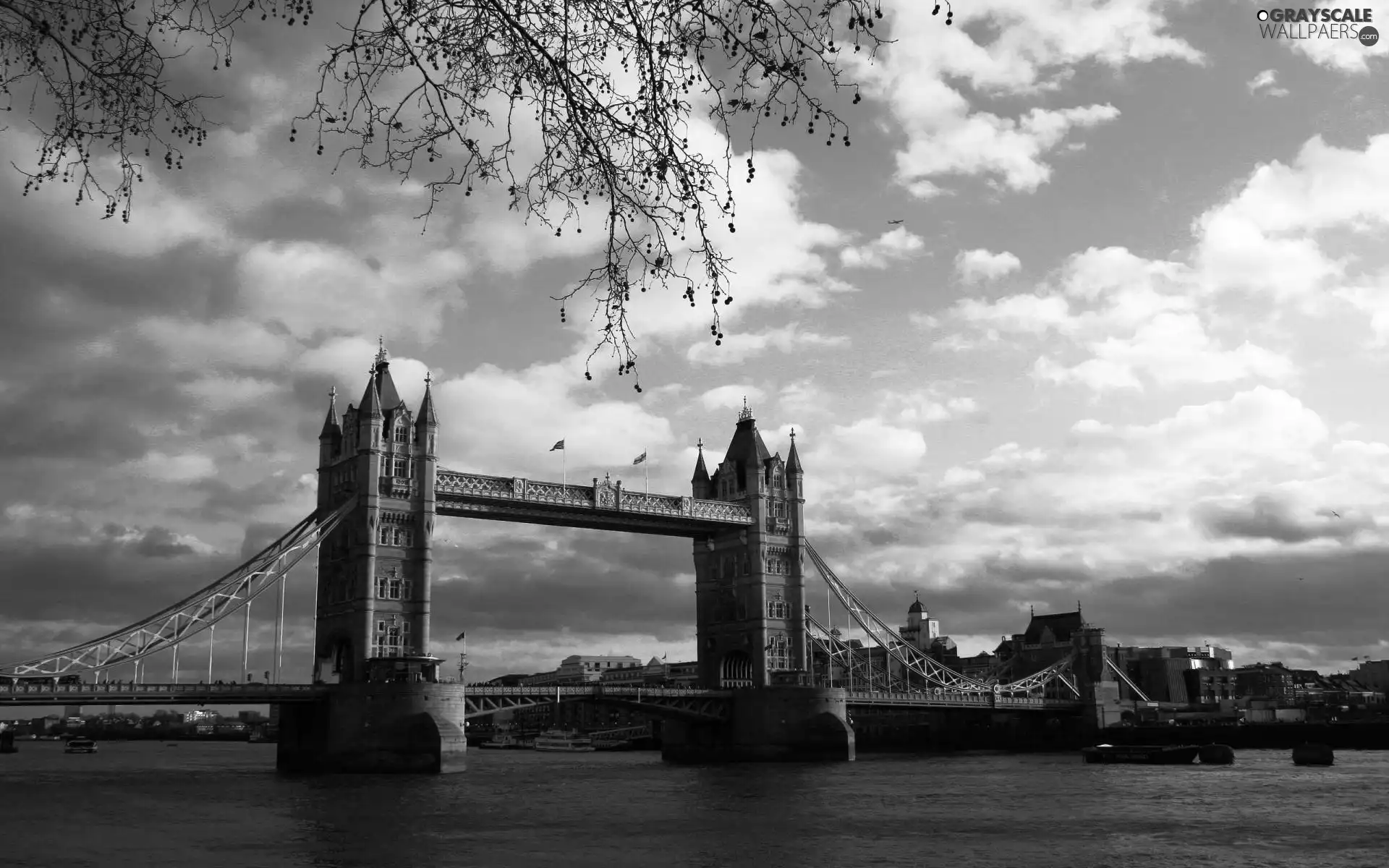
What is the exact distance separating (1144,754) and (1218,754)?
182 inches

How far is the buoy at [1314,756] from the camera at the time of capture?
78.7 meters

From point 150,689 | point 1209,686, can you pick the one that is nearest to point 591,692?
point 150,689

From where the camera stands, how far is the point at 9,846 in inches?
1465

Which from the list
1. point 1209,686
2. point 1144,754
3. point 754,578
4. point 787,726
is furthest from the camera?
point 1209,686

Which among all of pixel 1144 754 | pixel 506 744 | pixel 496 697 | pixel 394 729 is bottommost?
pixel 506 744

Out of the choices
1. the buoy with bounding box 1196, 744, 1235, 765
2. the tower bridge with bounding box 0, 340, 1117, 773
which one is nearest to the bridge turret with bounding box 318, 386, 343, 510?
the tower bridge with bounding box 0, 340, 1117, 773

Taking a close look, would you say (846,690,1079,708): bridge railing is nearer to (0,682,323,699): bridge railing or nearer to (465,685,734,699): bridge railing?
(465,685,734,699): bridge railing

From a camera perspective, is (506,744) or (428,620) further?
(506,744)

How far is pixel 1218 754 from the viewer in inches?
3297

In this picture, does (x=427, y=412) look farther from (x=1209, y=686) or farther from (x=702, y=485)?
(x=1209, y=686)

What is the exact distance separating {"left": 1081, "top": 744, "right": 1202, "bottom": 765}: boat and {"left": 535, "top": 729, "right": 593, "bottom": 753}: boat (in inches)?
2653

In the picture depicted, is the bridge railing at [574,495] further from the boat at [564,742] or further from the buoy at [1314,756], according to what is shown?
the boat at [564,742]

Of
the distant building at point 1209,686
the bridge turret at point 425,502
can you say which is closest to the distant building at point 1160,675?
the distant building at point 1209,686

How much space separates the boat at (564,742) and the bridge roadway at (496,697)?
169 ft
